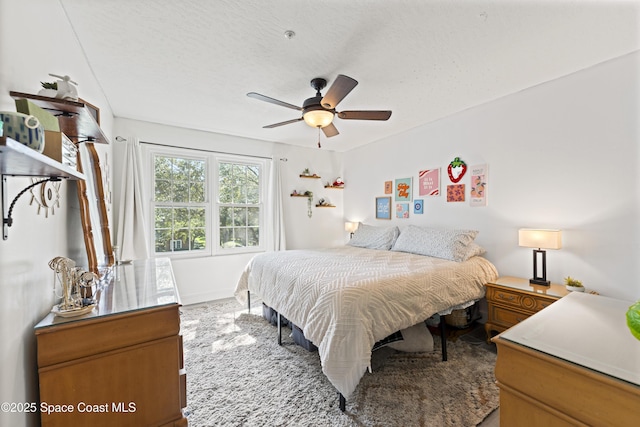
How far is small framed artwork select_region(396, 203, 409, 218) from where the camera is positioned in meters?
3.93

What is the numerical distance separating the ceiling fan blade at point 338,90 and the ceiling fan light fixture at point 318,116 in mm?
63

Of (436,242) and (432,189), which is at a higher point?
(432,189)

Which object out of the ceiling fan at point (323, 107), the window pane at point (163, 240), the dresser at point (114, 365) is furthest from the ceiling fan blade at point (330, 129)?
the window pane at point (163, 240)

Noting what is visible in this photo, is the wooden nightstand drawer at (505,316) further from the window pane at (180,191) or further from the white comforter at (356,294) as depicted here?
the window pane at (180,191)

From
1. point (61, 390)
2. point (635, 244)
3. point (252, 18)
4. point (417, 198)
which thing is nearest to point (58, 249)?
point (61, 390)

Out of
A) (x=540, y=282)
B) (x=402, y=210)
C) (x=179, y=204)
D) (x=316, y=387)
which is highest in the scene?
(x=179, y=204)

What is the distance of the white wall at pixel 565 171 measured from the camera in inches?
82.8

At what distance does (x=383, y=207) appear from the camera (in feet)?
14.1

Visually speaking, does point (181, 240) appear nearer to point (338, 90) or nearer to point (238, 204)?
point (238, 204)

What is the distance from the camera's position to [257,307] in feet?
11.8

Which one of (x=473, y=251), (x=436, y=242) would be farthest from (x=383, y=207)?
(x=473, y=251)

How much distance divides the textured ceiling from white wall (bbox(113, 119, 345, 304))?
68 cm

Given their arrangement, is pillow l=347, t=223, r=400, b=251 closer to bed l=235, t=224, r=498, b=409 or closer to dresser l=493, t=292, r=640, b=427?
bed l=235, t=224, r=498, b=409

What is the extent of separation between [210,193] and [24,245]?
2976 mm
